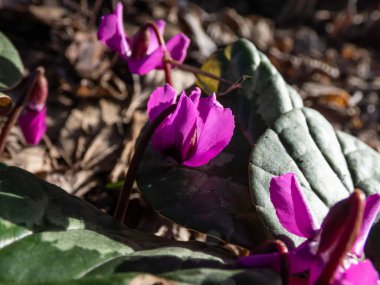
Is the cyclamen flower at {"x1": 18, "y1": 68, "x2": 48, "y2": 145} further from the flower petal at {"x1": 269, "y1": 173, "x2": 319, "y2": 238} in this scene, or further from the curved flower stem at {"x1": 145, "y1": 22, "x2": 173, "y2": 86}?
the flower petal at {"x1": 269, "y1": 173, "x2": 319, "y2": 238}

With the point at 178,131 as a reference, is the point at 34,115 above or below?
below

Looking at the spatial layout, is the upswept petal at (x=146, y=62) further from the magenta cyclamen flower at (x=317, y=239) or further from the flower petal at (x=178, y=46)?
the magenta cyclamen flower at (x=317, y=239)

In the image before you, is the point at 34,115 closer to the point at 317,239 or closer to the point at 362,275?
the point at 317,239

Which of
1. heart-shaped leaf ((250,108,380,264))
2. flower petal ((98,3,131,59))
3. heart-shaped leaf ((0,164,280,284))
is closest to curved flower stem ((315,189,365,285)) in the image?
heart-shaped leaf ((0,164,280,284))

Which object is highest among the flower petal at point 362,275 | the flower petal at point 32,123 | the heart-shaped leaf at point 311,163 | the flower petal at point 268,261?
the flower petal at point 362,275

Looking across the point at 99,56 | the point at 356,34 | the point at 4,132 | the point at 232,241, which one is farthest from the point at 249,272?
the point at 356,34

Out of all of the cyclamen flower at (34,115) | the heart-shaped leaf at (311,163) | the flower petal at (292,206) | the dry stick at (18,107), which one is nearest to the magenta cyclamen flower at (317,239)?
the flower petal at (292,206)

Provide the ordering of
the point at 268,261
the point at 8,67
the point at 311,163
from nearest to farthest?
1. the point at 268,261
2. the point at 311,163
3. the point at 8,67

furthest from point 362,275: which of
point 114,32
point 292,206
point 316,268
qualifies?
point 114,32
